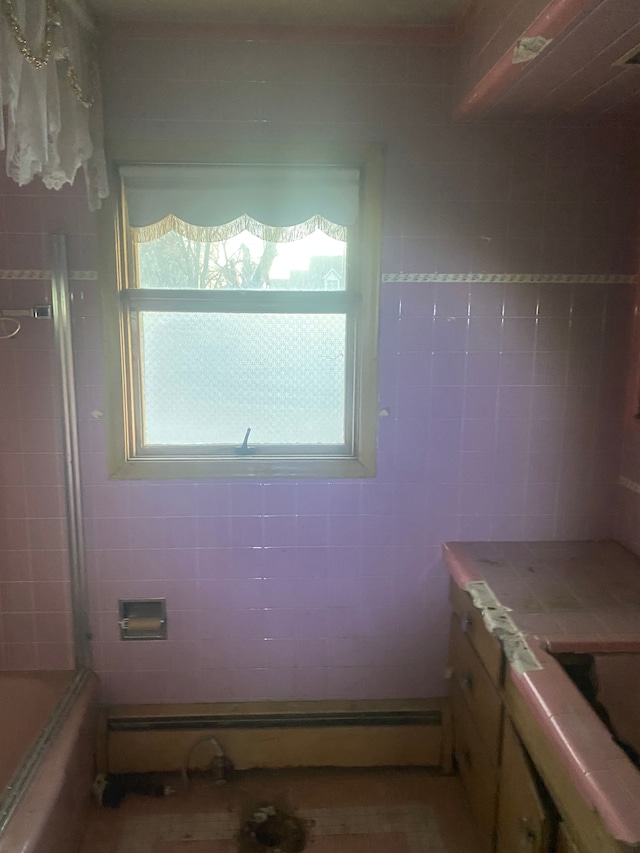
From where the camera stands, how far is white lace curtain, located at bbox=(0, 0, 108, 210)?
1282 millimetres

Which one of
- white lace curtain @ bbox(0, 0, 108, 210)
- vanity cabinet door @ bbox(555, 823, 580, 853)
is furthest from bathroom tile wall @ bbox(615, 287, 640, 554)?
white lace curtain @ bbox(0, 0, 108, 210)

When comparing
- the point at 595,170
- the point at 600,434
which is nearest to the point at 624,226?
the point at 595,170

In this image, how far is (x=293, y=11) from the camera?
5.71ft

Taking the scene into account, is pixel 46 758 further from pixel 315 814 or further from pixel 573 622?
pixel 573 622

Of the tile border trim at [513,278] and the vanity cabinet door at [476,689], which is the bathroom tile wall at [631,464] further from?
the vanity cabinet door at [476,689]

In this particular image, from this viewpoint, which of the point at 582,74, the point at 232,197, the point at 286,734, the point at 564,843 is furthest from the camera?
the point at 286,734

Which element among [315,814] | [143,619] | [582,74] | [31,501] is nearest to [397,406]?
[582,74]

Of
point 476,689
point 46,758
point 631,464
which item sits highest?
point 631,464

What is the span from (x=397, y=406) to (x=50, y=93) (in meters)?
1.34

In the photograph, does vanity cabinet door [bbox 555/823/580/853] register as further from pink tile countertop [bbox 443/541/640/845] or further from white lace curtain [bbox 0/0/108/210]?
white lace curtain [bbox 0/0/108/210]

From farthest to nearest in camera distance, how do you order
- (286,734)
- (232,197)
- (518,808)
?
(286,734)
(232,197)
(518,808)

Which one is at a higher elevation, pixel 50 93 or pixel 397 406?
pixel 50 93

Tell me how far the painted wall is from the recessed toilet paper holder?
46 mm

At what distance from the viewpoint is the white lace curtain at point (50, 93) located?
→ 1.28 meters
